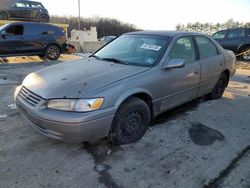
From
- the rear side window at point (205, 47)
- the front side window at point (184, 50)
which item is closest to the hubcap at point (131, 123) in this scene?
the front side window at point (184, 50)

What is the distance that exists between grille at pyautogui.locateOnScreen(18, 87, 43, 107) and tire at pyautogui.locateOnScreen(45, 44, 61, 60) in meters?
8.13

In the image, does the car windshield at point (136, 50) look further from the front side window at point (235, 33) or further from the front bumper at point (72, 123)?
the front side window at point (235, 33)

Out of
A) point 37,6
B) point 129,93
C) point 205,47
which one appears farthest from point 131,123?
point 37,6

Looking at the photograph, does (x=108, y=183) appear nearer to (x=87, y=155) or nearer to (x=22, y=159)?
(x=87, y=155)

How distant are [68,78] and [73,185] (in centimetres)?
135

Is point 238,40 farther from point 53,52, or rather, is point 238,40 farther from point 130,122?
point 130,122

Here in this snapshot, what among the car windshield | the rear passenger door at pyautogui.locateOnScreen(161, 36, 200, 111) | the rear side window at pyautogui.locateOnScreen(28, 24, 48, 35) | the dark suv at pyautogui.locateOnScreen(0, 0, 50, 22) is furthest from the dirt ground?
the dark suv at pyautogui.locateOnScreen(0, 0, 50, 22)

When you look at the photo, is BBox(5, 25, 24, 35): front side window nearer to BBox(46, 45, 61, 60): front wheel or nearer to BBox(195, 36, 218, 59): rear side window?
BBox(46, 45, 61, 60): front wheel

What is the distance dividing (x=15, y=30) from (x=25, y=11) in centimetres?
682

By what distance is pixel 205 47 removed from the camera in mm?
4859

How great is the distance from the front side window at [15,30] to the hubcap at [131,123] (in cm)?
869

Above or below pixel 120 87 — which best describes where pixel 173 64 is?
above

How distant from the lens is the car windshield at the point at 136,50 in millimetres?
3793

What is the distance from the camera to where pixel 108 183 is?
8.58 feet
